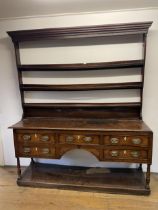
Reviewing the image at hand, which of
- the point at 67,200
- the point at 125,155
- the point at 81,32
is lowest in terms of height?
the point at 67,200

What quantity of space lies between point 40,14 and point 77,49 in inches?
25.6

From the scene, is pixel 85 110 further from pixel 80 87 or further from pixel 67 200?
pixel 67 200

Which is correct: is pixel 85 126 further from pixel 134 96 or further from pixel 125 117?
pixel 134 96

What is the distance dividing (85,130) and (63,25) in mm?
1393

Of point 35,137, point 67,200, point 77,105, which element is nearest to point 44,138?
point 35,137

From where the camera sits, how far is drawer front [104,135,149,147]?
79.1 inches

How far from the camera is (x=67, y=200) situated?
2.10m

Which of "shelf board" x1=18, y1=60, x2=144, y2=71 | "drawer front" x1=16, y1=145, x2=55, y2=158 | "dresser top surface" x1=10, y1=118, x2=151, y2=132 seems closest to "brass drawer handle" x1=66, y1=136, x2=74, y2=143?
"dresser top surface" x1=10, y1=118, x2=151, y2=132

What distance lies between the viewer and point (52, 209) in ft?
6.44

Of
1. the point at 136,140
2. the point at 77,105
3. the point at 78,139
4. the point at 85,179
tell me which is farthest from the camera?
the point at 77,105

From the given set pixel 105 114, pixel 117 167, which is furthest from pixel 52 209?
pixel 105 114

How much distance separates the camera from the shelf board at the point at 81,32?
2.10m

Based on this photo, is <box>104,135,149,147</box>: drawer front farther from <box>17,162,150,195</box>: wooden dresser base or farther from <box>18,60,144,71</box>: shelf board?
<box>18,60,144,71</box>: shelf board

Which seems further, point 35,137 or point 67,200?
point 35,137
